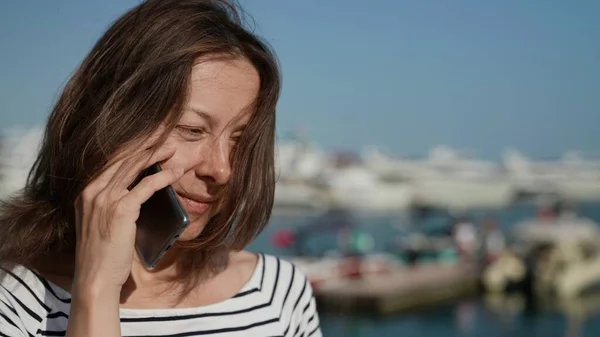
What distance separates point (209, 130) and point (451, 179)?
127 ft

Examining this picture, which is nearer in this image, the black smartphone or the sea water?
the black smartphone

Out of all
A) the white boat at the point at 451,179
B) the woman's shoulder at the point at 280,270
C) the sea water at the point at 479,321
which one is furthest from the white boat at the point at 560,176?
the woman's shoulder at the point at 280,270

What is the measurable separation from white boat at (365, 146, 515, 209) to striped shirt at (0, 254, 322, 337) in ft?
111

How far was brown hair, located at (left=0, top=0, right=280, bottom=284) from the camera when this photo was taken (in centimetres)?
104

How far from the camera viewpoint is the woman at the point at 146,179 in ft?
3.24

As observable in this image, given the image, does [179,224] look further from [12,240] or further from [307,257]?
[307,257]

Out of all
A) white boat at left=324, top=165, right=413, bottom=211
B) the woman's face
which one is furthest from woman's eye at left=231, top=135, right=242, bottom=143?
white boat at left=324, top=165, right=413, bottom=211

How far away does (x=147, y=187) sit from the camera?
3.29 feet

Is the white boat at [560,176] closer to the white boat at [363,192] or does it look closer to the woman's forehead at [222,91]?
the white boat at [363,192]

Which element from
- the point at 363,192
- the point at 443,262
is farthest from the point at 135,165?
the point at 363,192

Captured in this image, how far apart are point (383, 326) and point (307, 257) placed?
132 inches

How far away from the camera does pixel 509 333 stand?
49.1 ft

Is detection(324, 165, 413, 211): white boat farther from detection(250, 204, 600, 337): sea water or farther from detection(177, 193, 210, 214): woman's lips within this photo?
detection(177, 193, 210, 214): woman's lips

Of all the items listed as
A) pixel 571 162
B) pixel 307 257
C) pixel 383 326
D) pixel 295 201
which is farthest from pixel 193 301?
pixel 571 162
